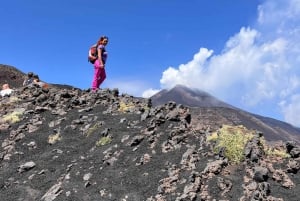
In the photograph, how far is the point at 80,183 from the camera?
13.5 meters

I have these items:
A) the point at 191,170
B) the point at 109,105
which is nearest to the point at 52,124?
the point at 109,105

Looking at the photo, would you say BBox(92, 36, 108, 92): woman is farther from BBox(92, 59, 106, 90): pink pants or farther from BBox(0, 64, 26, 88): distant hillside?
BBox(0, 64, 26, 88): distant hillside

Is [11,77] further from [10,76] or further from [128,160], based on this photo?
[128,160]

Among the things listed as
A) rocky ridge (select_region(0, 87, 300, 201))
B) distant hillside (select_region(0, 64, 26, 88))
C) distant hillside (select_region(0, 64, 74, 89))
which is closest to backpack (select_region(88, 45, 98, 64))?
rocky ridge (select_region(0, 87, 300, 201))

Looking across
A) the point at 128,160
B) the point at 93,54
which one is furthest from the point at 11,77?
the point at 128,160

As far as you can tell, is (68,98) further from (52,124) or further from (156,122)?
(156,122)

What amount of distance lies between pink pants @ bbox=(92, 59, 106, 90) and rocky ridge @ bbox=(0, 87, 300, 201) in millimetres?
2226

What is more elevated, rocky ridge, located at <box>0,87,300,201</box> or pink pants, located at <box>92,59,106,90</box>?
pink pants, located at <box>92,59,106,90</box>

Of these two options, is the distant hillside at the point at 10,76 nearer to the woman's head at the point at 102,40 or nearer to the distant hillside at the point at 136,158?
the woman's head at the point at 102,40

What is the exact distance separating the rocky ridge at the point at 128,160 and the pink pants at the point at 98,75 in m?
2.23

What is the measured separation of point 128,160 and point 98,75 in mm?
7653

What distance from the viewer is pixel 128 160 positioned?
14180mm

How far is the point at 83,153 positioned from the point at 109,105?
404cm

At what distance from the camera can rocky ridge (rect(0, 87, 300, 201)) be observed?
1229 cm
